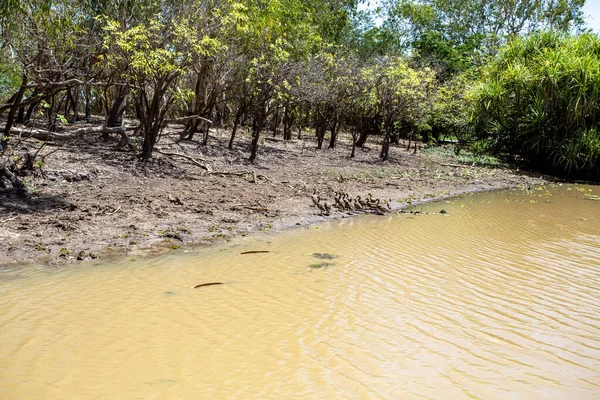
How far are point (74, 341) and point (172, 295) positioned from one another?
105cm

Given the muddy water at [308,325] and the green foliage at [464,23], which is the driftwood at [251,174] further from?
the green foliage at [464,23]

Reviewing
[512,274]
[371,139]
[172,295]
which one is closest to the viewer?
[172,295]

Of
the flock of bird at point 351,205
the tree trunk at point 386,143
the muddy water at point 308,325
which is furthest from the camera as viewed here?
the tree trunk at point 386,143

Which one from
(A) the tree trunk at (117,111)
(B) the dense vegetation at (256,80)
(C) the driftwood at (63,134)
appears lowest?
(C) the driftwood at (63,134)

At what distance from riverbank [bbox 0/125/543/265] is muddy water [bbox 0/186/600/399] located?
64 centimetres

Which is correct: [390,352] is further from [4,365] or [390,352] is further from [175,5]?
[175,5]

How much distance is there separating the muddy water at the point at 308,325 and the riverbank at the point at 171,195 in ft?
2.10

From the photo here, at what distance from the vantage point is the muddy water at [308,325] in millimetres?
2947

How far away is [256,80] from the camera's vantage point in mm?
12844

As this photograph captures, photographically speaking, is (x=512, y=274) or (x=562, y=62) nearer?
(x=512, y=274)

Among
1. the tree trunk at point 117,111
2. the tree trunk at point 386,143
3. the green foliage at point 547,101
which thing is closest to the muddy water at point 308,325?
the tree trunk at point 117,111

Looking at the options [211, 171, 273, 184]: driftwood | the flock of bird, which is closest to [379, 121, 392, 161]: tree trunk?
[211, 171, 273, 184]: driftwood

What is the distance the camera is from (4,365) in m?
3.03

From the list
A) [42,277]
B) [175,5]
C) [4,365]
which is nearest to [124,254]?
[42,277]
